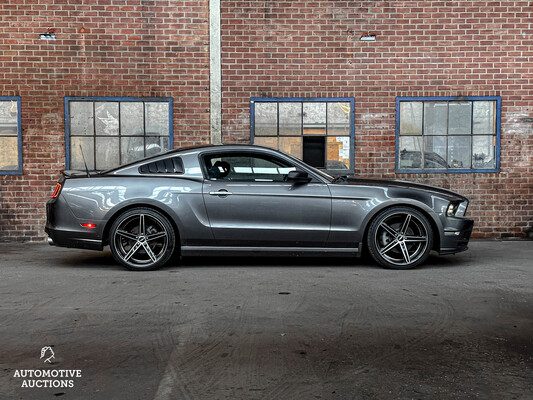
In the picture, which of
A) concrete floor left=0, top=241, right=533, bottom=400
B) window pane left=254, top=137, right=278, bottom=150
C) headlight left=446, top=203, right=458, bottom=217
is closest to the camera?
concrete floor left=0, top=241, right=533, bottom=400

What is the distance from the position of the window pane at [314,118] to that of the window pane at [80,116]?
3561 mm

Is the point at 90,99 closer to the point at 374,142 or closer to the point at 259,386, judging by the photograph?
the point at 374,142

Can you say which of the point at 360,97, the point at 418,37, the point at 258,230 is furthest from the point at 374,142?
the point at 258,230

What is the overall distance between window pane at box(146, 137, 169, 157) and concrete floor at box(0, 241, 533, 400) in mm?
3538

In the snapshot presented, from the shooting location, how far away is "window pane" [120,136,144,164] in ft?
35.5

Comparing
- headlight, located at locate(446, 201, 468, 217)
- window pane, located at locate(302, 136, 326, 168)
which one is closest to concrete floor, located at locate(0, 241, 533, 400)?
headlight, located at locate(446, 201, 468, 217)

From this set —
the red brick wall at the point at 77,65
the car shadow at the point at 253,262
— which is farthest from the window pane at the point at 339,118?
the car shadow at the point at 253,262

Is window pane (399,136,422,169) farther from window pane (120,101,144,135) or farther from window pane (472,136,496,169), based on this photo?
window pane (120,101,144,135)

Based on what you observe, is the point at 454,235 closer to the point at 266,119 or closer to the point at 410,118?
the point at 410,118

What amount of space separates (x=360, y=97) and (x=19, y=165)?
5758mm

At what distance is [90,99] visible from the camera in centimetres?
1077

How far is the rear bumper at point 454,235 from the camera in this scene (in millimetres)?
7586

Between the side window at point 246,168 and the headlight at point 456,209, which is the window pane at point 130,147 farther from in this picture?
the headlight at point 456,209

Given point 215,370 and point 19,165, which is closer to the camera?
point 215,370
